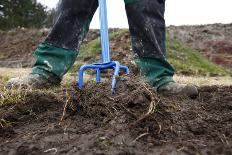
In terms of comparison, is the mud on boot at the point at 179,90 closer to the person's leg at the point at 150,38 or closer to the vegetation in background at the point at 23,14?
the person's leg at the point at 150,38

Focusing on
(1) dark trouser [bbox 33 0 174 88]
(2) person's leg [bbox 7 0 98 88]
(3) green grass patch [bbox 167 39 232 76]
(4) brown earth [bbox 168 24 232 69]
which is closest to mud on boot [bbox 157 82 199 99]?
(1) dark trouser [bbox 33 0 174 88]

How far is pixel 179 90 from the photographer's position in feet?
9.64

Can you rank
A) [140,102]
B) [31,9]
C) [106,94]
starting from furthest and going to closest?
[31,9] < [106,94] < [140,102]

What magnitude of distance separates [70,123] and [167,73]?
1.31 metres

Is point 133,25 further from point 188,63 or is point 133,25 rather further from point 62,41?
point 188,63

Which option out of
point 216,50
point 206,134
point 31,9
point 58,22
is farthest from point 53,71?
point 31,9

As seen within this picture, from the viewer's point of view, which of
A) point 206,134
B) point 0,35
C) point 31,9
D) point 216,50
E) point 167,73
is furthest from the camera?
point 31,9

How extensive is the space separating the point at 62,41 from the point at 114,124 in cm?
161

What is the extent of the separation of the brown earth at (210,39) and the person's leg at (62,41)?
8258 millimetres

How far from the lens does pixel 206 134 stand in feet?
5.96

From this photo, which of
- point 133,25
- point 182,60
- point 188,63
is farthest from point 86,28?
point 182,60

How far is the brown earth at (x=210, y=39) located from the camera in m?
11.7

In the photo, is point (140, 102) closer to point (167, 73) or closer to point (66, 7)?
point (167, 73)

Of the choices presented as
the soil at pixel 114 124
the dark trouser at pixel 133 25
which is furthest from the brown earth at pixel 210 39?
the soil at pixel 114 124
